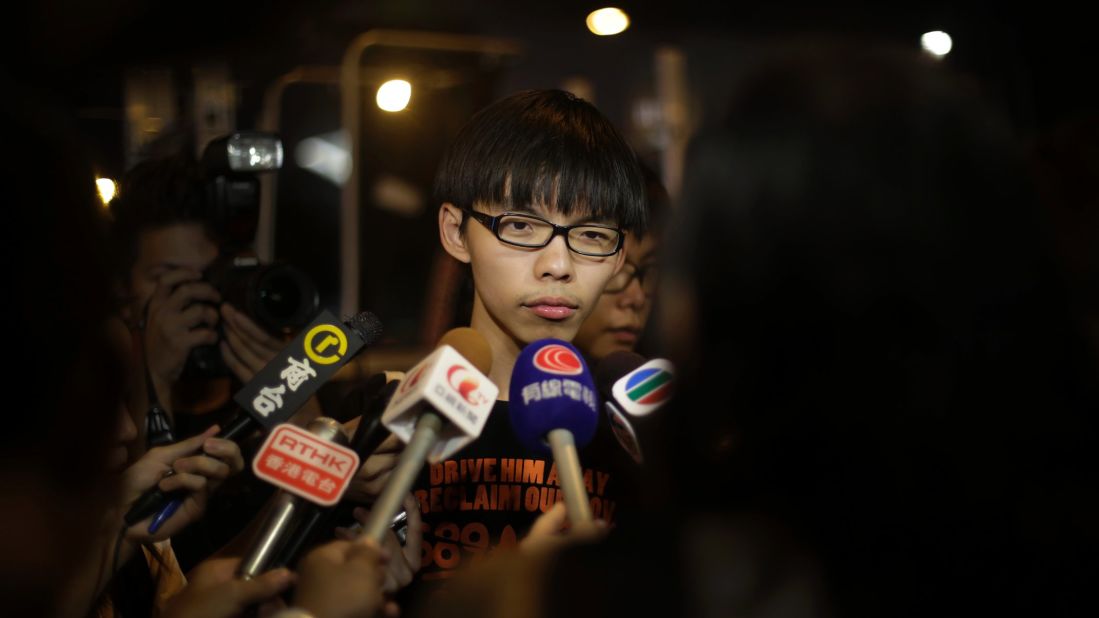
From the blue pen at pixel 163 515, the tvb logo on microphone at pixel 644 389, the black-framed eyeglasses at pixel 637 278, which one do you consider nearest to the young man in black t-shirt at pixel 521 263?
the tvb logo on microphone at pixel 644 389

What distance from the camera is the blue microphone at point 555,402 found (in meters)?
0.91

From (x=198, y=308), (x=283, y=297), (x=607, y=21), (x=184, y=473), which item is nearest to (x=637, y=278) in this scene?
(x=283, y=297)

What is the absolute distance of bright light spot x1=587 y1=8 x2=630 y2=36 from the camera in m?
3.47

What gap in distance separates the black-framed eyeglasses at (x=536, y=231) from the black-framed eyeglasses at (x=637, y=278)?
0.44 metres

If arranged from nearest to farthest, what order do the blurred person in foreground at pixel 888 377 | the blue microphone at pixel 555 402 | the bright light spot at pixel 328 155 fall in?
the blurred person in foreground at pixel 888 377 < the blue microphone at pixel 555 402 < the bright light spot at pixel 328 155

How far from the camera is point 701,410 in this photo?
0.74 metres

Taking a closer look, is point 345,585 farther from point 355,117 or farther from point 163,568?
point 355,117

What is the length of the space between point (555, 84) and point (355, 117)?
0.77 metres

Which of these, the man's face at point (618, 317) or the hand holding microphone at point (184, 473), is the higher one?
the man's face at point (618, 317)

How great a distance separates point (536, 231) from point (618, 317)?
1.72ft

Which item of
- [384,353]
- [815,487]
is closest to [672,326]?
[815,487]

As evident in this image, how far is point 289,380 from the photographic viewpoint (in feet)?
3.62

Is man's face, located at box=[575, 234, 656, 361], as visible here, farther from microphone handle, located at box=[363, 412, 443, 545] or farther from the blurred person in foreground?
the blurred person in foreground

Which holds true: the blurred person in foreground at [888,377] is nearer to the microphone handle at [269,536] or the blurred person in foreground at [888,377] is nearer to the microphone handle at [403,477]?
the microphone handle at [403,477]
